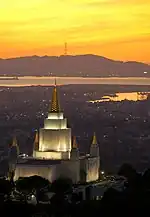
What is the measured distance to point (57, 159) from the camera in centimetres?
3256

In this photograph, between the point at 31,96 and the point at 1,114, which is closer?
the point at 1,114

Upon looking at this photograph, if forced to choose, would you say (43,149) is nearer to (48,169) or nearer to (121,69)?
(48,169)

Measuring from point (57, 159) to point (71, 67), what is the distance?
4670 inches

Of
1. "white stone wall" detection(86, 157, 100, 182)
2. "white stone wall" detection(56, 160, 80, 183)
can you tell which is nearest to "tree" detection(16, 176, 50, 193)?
"white stone wall" detection(56, 160, 80, 183)

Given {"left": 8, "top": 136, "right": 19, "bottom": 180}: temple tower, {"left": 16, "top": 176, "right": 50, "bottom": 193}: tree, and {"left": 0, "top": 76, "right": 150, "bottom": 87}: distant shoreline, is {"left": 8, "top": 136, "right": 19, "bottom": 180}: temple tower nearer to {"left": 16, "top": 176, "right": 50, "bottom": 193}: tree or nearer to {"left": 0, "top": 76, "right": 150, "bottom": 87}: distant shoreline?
{"left": 16, "top": 176, "right": 50, "bottom": 193}: tree

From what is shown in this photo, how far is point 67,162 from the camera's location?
106 ft

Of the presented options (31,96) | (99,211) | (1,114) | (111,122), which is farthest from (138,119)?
(99,211)

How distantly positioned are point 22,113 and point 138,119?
17.7 meters

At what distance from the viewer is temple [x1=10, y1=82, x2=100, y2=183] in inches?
1254

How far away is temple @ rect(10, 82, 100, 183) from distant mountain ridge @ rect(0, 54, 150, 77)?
10513 cm

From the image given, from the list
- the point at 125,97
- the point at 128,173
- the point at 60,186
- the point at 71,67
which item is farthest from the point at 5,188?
the point at 125,97

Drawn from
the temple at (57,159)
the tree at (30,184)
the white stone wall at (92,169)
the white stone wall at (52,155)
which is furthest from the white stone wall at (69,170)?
the tree at (30,184)

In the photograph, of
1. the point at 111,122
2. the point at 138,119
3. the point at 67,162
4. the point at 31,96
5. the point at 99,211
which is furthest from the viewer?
the point at 31,96

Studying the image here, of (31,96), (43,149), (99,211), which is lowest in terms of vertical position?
(99,211)
